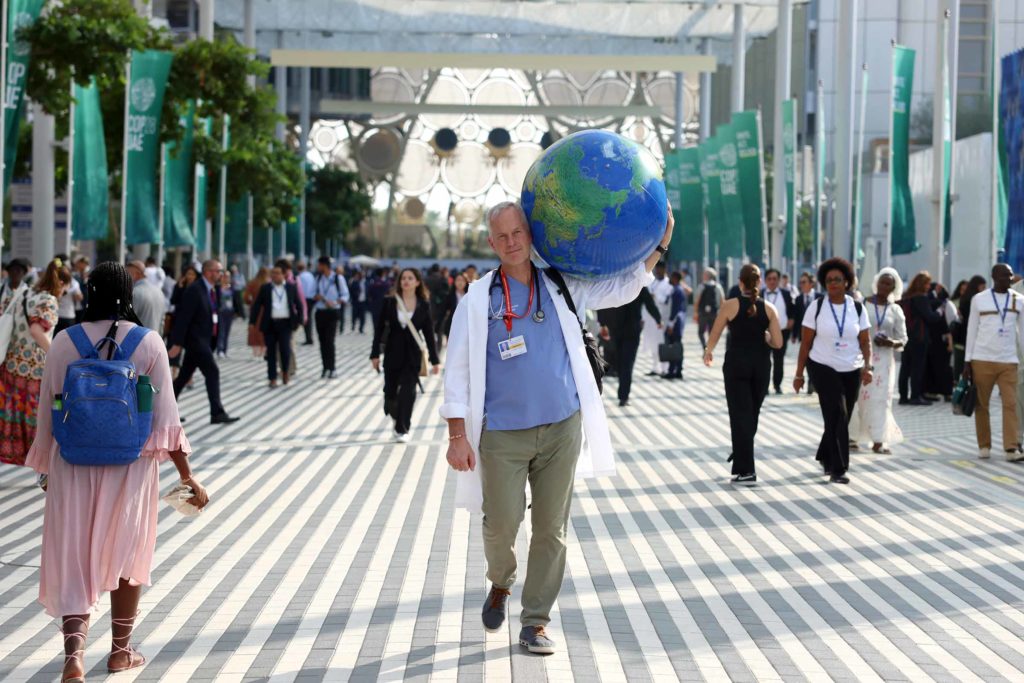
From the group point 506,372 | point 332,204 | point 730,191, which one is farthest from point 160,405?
point 332,204

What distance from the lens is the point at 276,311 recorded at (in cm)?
2183

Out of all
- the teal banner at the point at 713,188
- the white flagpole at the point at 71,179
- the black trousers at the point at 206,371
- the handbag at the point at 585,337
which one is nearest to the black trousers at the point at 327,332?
→ the white flagpole at the point at 71,179

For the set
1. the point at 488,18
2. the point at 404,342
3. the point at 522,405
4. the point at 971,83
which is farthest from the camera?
the point at 971,83

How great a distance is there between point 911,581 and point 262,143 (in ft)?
92.5

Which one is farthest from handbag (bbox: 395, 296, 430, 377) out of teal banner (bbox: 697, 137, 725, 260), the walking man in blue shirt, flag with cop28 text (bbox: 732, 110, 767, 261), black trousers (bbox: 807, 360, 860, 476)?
teal banner (bbox: 697, 137, 725, 260)

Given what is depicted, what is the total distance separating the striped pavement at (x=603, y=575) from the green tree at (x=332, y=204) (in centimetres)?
5721

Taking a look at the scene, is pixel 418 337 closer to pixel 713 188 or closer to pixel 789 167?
pixel 789 167

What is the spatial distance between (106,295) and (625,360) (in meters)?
13.8

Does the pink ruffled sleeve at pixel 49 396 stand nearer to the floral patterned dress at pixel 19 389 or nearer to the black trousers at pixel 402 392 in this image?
the floral patterned dress at pixel 19 389

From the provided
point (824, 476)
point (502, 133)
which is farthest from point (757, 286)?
point (502, 133)

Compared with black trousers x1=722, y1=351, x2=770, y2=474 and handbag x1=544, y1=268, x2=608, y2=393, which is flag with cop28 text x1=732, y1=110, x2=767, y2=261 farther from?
handbag x1=544, y1=268, x2=608, y2=393

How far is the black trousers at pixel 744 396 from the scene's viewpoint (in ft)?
40.0

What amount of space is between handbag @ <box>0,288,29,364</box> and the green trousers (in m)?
5.46

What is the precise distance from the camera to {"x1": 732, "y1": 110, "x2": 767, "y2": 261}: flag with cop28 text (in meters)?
29.9
